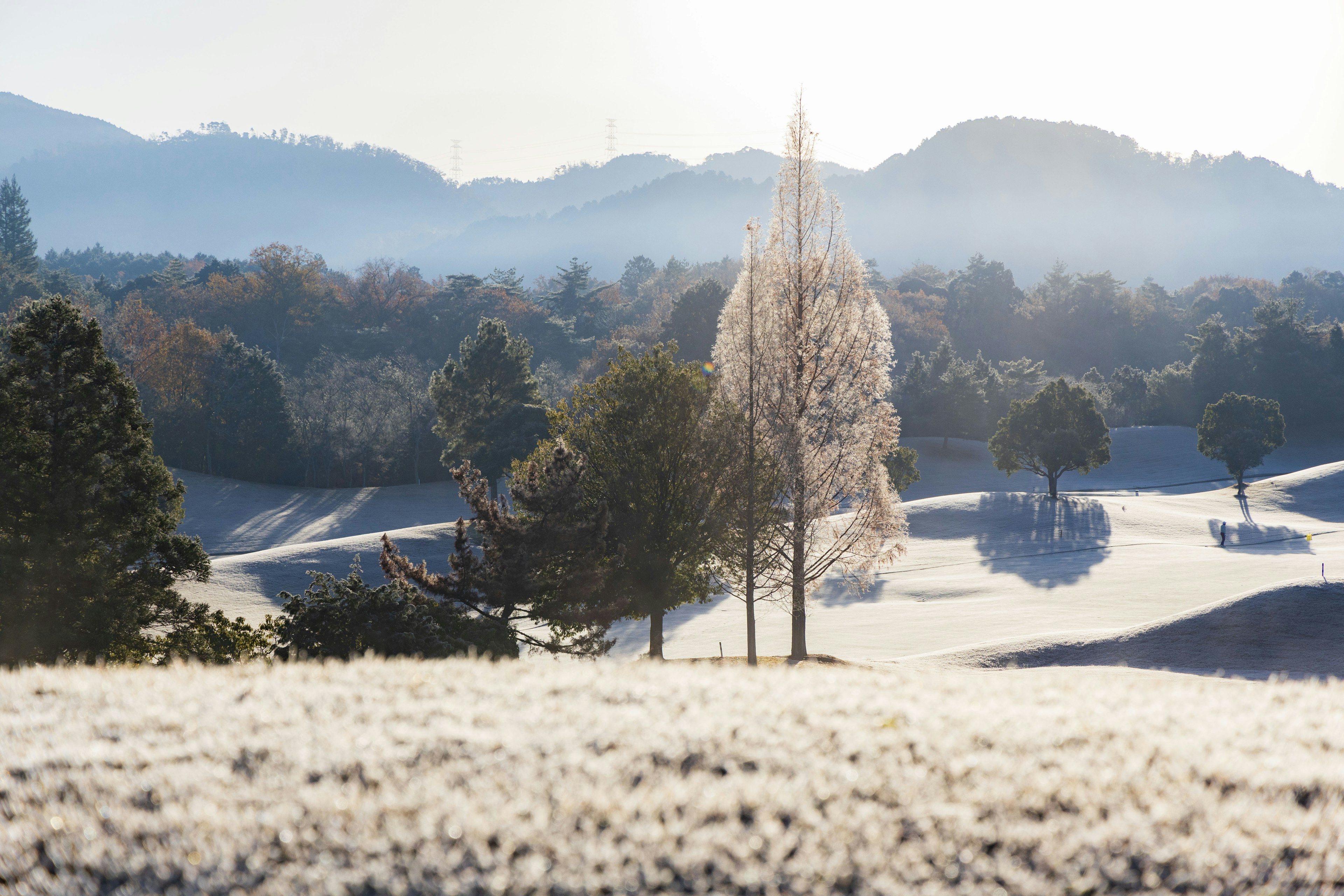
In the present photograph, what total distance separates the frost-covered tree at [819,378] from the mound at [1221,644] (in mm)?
3743

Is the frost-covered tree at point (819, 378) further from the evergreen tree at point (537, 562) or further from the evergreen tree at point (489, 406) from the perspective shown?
the evergreen tree at point (489, 406)

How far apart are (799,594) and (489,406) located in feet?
111

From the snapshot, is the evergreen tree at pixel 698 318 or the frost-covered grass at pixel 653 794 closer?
the frost-covered grass at pixel 653 794

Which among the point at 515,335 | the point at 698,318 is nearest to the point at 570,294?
the point at 515,335

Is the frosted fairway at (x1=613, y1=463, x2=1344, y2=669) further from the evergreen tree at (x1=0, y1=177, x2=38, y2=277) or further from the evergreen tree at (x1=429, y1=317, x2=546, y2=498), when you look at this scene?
the evergreen tree at (x1=0, y1=177, x2=38, y2=277)

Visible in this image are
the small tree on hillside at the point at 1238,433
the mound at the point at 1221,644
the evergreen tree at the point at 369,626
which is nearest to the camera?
the evergreen tree at the point at 369,626

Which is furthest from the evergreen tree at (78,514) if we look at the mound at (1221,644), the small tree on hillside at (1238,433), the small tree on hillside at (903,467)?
the small tree on hillside at (1238,433)

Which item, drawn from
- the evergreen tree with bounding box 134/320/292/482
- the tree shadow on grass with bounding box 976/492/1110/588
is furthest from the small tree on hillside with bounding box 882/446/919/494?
the evergreen tree with bounding box 134/320/292/482

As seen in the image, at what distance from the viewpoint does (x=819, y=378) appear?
732 inches

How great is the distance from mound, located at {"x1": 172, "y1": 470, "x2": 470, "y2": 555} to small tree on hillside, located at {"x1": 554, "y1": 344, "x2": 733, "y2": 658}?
32721 mm

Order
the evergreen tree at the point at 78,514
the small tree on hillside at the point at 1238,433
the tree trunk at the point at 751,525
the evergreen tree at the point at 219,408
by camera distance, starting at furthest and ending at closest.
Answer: the evergreen tree at the point at 219,408 < the small tree on hillside at the point at 1238,433 < the tree trunk at the point at 751,525 < the evergreen tree at the point at 78,514

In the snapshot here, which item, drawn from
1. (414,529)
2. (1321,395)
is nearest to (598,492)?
(414,529)

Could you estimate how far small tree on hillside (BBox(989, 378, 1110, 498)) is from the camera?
172ft

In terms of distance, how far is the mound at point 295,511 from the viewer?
49594 millimetres
